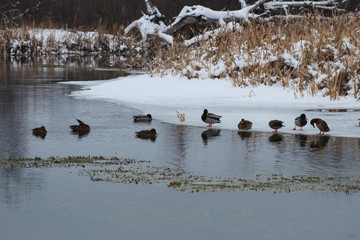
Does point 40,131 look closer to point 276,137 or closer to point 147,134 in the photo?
point 147,134

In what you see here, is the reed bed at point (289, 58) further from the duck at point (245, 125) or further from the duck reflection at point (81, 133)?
the duck reflection at point (81, 133)

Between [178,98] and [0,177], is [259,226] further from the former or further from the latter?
[178,98]

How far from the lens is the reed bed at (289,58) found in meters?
20.0

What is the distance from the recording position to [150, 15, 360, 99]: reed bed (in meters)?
20.0

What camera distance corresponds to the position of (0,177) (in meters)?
9.30

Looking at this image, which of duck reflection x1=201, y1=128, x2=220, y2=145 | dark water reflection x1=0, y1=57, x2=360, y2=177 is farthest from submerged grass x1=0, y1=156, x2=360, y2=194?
duck reflection x1=201, y1=128, x2=220, y2=145

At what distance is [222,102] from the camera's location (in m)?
19.5

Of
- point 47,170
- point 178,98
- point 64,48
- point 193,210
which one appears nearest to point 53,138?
point 47,170

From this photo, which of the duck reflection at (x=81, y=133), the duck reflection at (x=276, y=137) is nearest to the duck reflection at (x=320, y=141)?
the duck reflection at (x=276, y=137)

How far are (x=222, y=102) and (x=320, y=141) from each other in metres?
6.60

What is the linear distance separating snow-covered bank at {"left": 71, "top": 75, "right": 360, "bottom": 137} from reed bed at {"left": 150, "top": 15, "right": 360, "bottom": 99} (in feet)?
1.33

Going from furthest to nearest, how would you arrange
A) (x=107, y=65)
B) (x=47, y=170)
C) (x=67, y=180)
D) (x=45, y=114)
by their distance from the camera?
(x=107, y=65), (x=45, y=114), (x=47, y=170), (x=67, y=180)

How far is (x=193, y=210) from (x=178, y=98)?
1304cm

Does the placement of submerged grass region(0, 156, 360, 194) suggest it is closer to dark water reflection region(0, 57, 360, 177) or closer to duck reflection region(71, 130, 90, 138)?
dark water reflection region(0, 57, 360, 177)
